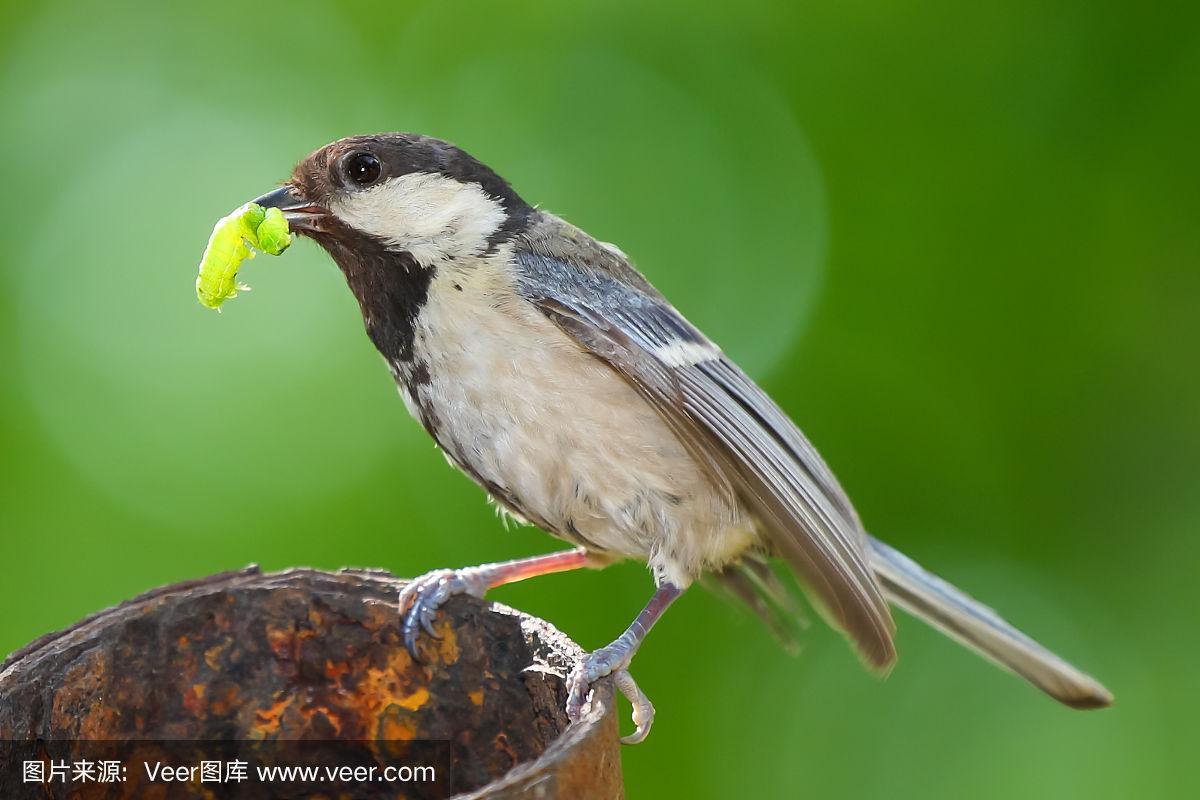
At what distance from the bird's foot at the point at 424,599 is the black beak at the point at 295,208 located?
0.70m

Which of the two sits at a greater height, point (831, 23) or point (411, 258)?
point (831, 23)

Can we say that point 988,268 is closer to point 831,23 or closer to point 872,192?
point 872,192

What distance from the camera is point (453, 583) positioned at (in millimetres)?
1802

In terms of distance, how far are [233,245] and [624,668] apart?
3.27 ft

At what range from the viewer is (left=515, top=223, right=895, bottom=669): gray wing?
5.97 ft

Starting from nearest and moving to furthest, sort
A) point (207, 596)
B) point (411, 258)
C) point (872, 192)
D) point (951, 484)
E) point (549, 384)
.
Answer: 1. point (207, 596)
2. point (549, 384)
3. point (411, 258)
4. point (872, 192)
5. point (951, 484)

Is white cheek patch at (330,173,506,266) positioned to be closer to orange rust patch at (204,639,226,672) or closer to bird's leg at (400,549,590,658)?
bird's leg at (400,549,590,658)

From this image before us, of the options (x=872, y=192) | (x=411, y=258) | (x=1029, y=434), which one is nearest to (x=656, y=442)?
(x=411, y=258)

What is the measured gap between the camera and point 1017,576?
2.85 m

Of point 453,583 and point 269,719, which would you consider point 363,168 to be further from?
point 269,719

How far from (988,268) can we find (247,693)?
2061mm

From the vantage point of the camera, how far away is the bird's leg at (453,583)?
1553 millimetres

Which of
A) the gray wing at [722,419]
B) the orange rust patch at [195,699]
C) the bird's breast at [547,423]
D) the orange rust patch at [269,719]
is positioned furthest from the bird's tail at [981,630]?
the orange rust patch at [195,699]

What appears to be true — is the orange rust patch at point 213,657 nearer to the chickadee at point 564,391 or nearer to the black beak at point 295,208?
the chickadee at point 564,391
